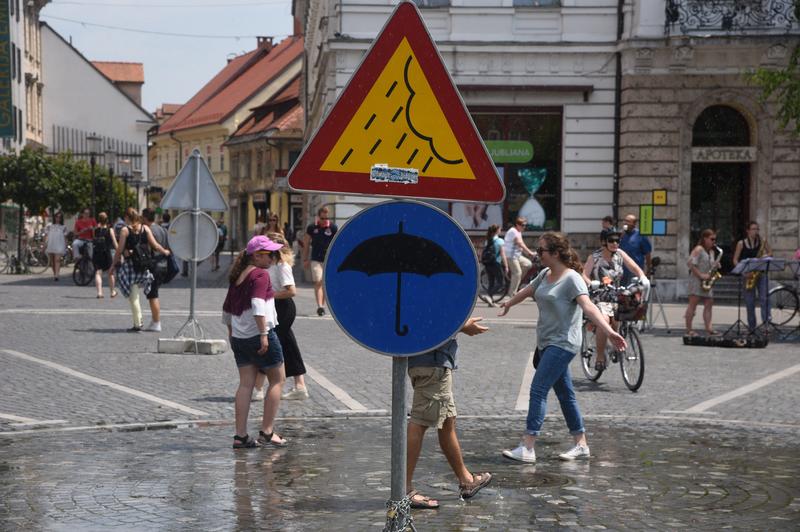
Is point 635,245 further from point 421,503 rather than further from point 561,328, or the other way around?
point 421,503

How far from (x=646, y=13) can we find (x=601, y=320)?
2179cm

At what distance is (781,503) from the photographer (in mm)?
7383

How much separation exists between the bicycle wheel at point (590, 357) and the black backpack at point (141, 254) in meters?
7.33

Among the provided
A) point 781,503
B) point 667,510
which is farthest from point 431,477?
point 781,503

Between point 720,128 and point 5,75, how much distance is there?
70.4 ft

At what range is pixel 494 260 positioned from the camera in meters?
27.7

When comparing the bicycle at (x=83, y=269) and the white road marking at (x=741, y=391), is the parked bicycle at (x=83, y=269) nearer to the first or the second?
the bicycle at (x=83, y=269)

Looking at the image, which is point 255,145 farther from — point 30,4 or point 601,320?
point 601,320

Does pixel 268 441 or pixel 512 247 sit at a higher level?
pixel 512 247

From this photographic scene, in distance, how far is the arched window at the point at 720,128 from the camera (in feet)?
98.4

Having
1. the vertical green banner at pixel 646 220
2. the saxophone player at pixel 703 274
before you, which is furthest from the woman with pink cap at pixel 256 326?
the vertical green banner at pixel 646 220

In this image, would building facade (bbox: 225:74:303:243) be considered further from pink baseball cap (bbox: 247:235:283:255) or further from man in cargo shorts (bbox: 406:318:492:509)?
man in cargo shorts (bbox: 406:318:492:509)

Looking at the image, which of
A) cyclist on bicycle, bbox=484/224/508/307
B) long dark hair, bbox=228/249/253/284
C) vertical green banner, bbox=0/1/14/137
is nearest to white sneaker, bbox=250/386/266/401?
long dark hair, bbox=228/249/253/284

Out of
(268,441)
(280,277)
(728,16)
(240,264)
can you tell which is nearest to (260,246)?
(240,264)
